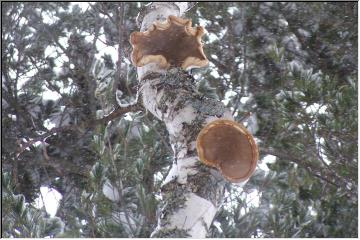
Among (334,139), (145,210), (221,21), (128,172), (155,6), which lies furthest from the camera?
(221,21)

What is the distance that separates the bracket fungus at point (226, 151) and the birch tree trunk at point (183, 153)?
0.13 feet

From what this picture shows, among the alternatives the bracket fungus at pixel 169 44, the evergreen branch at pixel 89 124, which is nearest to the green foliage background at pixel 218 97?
the evergreen branch at pixel 89 124

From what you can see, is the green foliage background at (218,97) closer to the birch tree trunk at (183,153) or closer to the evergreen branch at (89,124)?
the evergreen branch at (89,124)

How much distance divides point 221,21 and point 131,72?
1.39 m

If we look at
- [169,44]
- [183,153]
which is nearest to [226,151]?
[183,153]

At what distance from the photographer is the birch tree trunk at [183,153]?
5.21 ft

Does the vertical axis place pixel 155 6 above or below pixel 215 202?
above

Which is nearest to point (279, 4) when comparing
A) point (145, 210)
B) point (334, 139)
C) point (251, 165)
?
point (334, 139)

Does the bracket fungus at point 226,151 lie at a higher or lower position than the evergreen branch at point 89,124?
lower

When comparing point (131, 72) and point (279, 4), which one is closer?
point (131, 72)

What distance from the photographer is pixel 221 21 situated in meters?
4.37

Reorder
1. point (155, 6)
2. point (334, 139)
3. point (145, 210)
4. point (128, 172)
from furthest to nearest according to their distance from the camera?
point (334, 139)
point (128, 172)
point (145, 210)
point (155, 6)

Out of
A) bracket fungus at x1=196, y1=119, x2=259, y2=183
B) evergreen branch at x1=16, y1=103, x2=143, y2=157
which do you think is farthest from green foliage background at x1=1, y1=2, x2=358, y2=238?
bracket fungus at x1=196, y1=119, x2=259, y2=183

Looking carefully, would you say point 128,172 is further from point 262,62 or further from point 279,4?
point 279,4
